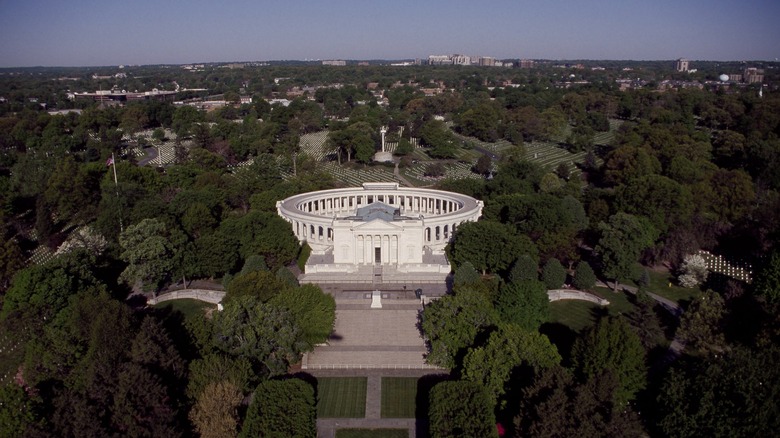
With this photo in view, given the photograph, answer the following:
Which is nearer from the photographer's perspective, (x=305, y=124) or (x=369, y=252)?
(x=369, y=252)

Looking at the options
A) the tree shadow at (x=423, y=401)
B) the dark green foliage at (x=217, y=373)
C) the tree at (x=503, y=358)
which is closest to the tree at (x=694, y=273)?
the tree at (x=503, y=358)

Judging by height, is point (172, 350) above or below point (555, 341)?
above

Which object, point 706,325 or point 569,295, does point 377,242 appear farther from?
point 706,325

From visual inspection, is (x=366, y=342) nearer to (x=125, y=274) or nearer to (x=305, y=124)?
(x=125, y=274)

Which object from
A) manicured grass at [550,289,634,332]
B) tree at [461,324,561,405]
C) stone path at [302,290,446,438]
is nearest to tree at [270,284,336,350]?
stone path at [302,290,446,438]

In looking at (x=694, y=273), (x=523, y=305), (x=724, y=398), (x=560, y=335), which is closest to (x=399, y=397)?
(x=523, y=305)

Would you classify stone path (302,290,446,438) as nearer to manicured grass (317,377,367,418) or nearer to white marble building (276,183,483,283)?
manicured grass (317,377,367,418)

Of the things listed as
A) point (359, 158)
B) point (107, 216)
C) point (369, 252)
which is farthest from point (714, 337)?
point (359, 158)
